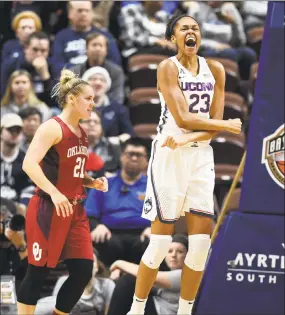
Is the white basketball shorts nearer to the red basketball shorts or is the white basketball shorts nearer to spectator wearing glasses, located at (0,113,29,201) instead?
the red basketball shorts

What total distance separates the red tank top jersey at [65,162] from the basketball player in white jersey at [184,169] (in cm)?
50

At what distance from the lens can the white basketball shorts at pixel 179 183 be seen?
512 cm

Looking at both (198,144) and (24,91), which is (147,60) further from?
(198,144)

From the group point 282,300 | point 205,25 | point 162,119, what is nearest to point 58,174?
point 162,119

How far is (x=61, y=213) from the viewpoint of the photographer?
5305 mm

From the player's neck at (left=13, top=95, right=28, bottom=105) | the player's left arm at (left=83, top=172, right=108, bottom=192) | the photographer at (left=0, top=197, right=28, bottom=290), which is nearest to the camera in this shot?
the player's left arm at (left=83, top=172, right=108, bottom=192)

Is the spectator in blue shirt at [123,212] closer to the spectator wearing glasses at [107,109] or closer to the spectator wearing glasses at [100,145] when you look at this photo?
the spectator wearing glasses at [100,145]

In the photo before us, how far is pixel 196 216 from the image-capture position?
5160 mm

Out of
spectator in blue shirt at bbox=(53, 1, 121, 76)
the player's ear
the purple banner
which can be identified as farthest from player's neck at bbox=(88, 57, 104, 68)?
the player's ear

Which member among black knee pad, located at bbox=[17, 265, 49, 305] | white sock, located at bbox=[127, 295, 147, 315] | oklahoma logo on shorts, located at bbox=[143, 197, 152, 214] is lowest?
white sock, located at bbox=[127, 295, 147, 315]

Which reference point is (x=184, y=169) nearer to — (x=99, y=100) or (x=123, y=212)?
(x=123, y=212)

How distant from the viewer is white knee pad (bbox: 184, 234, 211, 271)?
514 cm

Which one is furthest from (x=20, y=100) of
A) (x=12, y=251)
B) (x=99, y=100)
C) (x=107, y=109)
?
(x=12, y=251)

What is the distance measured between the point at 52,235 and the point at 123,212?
2.34 m
